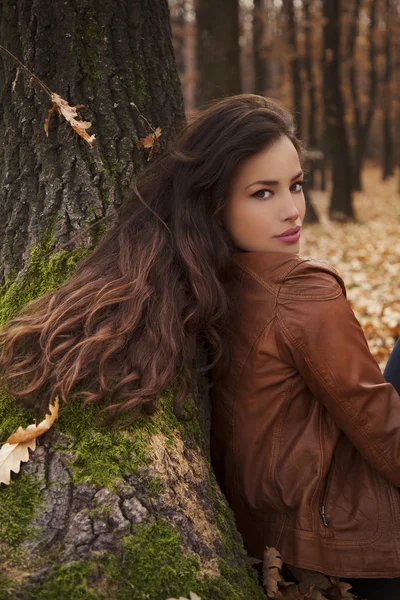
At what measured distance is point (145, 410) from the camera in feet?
6.62

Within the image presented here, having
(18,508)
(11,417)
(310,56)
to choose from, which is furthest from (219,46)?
(310,56)

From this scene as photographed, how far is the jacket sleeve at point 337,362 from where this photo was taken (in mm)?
2018

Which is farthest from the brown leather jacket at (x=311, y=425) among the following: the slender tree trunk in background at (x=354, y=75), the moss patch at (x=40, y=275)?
the slender tree trunk in background at (x=354, y=75)

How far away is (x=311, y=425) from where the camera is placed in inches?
85.0

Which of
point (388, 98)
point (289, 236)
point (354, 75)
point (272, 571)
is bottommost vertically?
point (388, 98)

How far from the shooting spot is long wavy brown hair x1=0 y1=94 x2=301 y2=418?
79.4 inches

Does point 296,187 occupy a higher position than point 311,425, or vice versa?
point 296,187

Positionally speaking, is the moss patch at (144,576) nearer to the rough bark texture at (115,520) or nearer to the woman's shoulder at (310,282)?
the rough bark texture at (115,520)

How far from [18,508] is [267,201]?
53.1 inches

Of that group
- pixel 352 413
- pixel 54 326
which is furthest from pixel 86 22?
pixel 352 413

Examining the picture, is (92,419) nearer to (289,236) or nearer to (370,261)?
(289,236)

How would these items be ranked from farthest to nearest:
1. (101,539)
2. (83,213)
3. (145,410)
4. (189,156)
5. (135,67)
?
(135,67) < (83,213) < (189,156) < (145,410) < (101,539)

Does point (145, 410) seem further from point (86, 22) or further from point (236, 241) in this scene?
point (86, 22)

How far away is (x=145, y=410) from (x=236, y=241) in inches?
29.9
